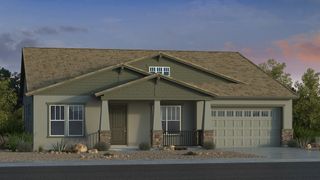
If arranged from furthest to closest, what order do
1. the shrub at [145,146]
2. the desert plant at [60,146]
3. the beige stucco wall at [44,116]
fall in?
the beige stucco wall at [44,116] < the shrub at [145,146] < the desert plant at [60,146]

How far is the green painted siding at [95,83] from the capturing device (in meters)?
33.1

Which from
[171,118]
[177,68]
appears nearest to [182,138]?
[171,118]

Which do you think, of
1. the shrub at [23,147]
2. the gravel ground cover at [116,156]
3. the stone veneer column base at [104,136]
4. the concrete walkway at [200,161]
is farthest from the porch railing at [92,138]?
the concrete walkway at [200,161]

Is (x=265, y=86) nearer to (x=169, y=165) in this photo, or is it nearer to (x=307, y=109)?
(x=307, y=109)

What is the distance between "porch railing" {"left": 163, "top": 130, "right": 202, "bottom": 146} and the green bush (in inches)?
292

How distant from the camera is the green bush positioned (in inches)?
1230

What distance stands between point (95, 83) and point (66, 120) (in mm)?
2501

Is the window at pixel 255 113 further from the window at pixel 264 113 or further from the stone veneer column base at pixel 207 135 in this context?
the stone veneer column base at pixel 207 135

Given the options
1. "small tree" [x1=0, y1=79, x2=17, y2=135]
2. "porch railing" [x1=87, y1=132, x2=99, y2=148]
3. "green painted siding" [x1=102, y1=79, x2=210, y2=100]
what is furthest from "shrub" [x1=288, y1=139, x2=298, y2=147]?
"small tree" [x1=0, y1=79, x2=17, y2=135]

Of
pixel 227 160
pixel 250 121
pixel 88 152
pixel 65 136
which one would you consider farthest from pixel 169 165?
pixel 250 121

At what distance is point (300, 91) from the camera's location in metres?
42.1

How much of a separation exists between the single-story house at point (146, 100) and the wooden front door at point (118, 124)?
55mm

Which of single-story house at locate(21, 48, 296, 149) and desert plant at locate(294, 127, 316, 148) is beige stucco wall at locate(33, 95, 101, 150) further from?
desert plant at locate(294, 127, 316, 148)

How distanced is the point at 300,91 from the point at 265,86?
603cm
